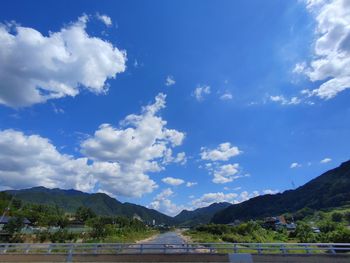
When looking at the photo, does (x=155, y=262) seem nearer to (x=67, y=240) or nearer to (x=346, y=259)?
(x=346, y=259)

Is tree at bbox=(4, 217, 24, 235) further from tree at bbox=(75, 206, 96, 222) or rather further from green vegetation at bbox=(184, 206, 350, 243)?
tree at bbox=(75, 206, 96, 222)

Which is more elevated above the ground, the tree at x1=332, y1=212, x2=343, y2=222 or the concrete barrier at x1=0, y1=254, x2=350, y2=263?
the tree at x1=332, y1=212, x2=343, y2=222

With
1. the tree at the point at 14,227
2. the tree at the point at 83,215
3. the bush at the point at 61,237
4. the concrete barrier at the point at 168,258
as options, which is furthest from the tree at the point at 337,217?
the concrete barrier at the point at 168,258

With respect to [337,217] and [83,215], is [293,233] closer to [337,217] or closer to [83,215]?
[337,217]

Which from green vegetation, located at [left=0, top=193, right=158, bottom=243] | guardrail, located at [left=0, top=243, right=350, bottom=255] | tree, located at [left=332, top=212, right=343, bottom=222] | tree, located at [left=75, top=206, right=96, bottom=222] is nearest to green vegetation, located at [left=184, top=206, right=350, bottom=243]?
tree, located at [left=332, top=212, right=343, bottom=222]

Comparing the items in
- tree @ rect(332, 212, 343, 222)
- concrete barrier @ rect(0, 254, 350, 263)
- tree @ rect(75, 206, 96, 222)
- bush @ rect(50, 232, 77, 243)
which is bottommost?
concrete barrier @ rect(0, 254, 350, 263)

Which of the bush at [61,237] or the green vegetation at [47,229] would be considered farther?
the bush at [61,237]

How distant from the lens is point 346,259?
20812mm

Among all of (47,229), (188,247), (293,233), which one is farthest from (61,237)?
(293,233)

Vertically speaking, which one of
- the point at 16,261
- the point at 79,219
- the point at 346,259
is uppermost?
the point at 79,219

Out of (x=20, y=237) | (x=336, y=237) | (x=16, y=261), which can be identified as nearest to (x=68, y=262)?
(x=16, y=261)

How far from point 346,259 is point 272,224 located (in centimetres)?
15459

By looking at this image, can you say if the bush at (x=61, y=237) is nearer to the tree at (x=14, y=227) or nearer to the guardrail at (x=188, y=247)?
the tree at (x=14, y=227)

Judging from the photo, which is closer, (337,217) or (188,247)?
(188,247)
